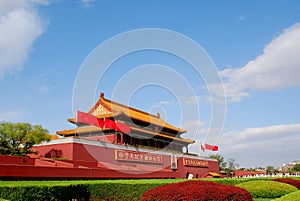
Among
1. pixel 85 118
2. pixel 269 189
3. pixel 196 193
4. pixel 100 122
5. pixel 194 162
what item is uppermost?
pixel 85 118

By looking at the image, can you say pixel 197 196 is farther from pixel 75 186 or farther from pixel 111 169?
pixel 111 169

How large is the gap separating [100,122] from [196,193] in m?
15.8

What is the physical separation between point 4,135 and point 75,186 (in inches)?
361

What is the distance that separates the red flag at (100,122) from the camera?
68.4ft

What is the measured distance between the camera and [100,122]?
22.3 meters

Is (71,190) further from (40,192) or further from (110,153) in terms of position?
(110,153)

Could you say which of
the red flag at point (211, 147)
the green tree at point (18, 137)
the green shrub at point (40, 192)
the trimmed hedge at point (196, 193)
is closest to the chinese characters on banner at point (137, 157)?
the green tree at point (18, 137)

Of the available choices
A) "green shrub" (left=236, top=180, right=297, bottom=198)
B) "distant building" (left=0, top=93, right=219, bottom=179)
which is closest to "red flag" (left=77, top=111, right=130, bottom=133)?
"distant building" (left=0, top=93, right=219, bottom=179)

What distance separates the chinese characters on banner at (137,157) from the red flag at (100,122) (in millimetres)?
1811

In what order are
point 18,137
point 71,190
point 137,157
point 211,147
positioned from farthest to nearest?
point 211,147 → point 137,157 → point 18,137 → point 71,190

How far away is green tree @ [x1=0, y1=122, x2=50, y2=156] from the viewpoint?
57.0ft

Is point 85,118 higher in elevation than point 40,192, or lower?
higher

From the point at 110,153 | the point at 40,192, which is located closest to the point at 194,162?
the point at 110,153

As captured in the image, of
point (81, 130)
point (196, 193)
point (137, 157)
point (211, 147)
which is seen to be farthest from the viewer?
point (211, 147)
